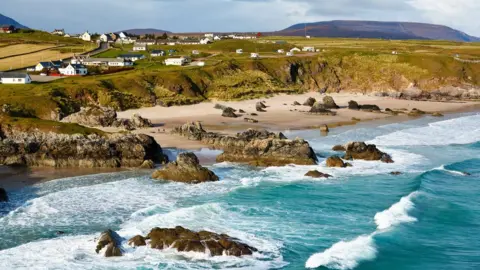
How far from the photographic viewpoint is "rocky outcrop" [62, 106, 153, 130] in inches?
2320

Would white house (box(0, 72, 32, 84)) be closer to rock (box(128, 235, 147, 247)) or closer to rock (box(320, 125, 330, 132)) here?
rock (box(320, 125, 330, 132))

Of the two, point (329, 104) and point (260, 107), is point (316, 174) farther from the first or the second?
point (329, 104)

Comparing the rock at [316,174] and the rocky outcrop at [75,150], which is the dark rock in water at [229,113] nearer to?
the rocky outcrop at [75,150]

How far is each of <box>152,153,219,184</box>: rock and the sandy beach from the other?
11399mm

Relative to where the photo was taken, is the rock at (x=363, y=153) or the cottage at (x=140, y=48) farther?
the cottage at (x=140, y=48)

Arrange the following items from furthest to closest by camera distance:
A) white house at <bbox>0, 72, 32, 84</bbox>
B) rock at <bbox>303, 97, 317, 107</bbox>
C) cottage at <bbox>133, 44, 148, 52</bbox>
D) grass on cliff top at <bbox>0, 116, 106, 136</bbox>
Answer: cottage at <bbox>133, 44, 148, 52</bbox>
rock at <bbox>303, 97, 317, 107</bbox>
white house at <bbox>0, 72, 32, 84</bbox>
grass on cliff top at <bbox>0, 116, 106, 136</bbox>

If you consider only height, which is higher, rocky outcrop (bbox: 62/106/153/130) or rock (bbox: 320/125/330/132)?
rocky outcrop (bbox: 62/106/153/130)

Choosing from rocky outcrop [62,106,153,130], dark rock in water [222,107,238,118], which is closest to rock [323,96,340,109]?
dark rock in water [222,107,238,118]

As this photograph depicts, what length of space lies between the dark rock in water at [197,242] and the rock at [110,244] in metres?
1.55

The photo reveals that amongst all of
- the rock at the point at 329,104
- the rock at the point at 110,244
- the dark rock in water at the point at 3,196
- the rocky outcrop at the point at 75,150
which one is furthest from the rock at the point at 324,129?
the rock at the point at 110,244

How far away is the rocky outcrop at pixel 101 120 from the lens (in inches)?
2320

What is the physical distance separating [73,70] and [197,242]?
70.2 metres

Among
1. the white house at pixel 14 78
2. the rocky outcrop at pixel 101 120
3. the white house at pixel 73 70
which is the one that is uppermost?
the white house at pixel 73 70

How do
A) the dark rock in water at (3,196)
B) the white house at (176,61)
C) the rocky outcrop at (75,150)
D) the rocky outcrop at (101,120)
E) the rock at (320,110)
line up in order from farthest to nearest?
1. the white house at (176,61)
2. the rock at (320,110)
3. the rocky outcrop at (101,120)
4. the rocky outcrop at (75,150)
5. the dark rock in water at (3,196)
